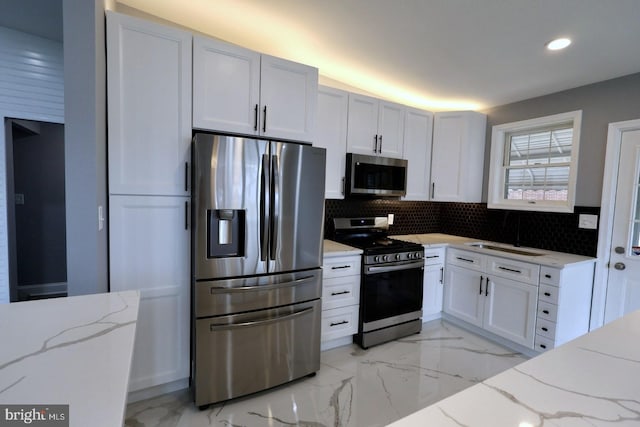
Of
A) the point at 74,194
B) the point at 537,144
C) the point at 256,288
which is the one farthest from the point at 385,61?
the point at 74,194

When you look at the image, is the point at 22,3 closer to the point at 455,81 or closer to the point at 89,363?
the point at 89,363

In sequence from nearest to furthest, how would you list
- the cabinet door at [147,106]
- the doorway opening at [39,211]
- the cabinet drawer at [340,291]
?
the cabinet door at [147,106], the cabinet drawer at [340,291], the doorway opening at [39,211]

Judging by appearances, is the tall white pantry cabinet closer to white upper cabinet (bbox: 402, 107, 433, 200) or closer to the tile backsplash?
the tile backsplash

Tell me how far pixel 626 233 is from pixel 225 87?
3.42 m

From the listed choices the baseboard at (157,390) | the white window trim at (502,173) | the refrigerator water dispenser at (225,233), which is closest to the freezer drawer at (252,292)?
the refrigerator water dispenser at (225,233)

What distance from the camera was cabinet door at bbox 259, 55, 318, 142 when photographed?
212 cm

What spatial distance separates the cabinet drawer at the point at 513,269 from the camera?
2582 millimetres

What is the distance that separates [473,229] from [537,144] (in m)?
1.14

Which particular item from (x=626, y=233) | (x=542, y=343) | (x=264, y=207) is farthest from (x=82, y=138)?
(x=626, y=233)

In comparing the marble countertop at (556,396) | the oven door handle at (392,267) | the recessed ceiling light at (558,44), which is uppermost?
the recessed ceiling light at (558,44)

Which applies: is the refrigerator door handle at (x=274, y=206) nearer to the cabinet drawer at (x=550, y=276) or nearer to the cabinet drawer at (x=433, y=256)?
the cabinet drawer at (x=433, y=256)

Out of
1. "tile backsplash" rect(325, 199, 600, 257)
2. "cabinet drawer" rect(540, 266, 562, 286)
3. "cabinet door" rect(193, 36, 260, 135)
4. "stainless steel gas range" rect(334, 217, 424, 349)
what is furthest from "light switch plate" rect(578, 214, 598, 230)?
"cabinet door" rect(193, 36, 260, 135)

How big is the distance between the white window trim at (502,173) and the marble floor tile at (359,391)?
146 centimetres

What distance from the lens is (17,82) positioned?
288 centimetres
